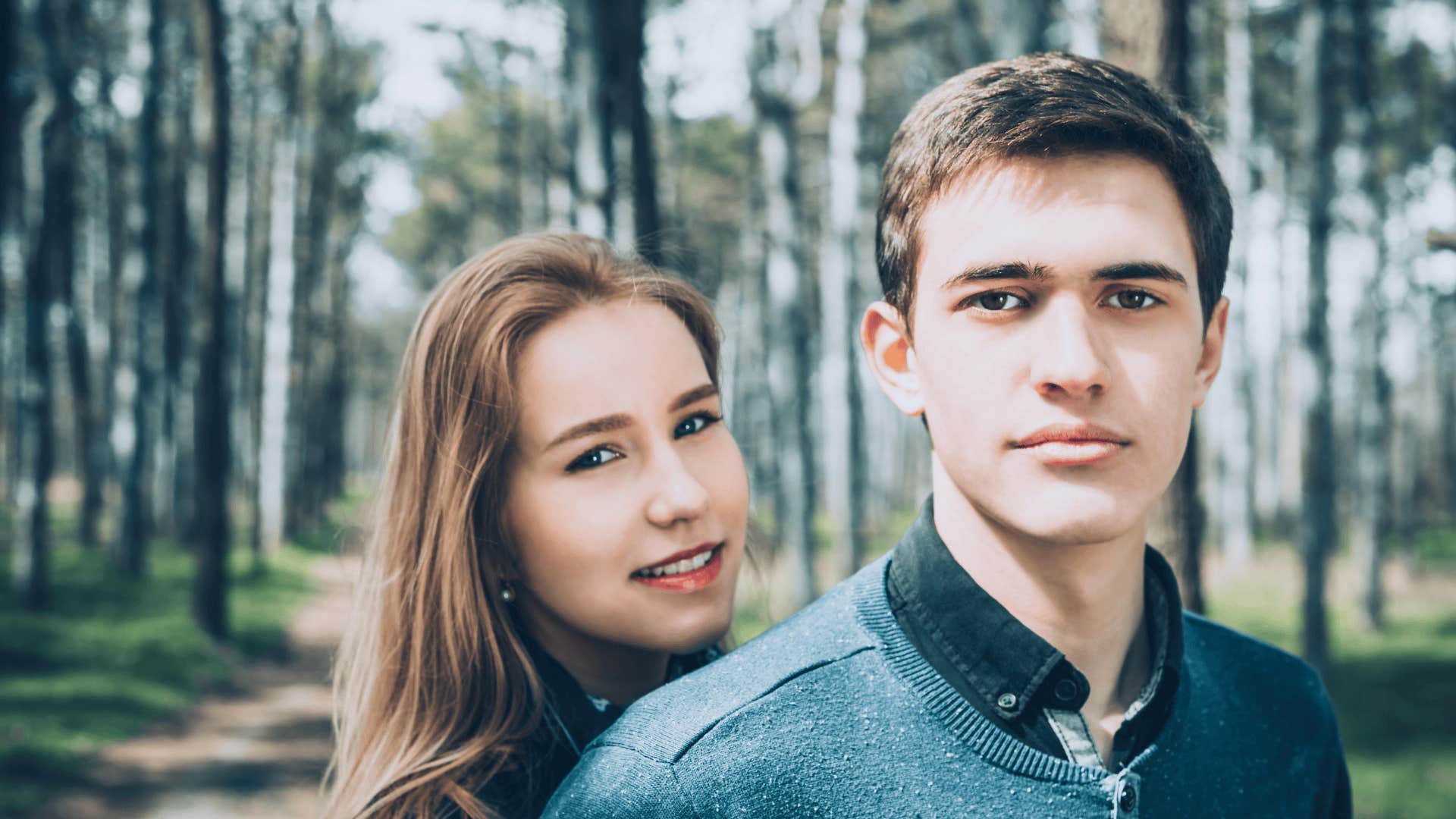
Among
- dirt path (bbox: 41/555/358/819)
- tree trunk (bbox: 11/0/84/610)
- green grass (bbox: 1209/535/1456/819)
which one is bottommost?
green grass (bbox: 1209/535/1456/819)

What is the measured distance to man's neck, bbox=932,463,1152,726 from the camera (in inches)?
61.4

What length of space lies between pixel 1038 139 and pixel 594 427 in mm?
1008

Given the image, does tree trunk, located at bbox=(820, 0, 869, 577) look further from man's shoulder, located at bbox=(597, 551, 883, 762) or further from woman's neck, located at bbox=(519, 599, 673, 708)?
man's shoulder, located at bbox=(597, 551, 883, 762)

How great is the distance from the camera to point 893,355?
1.76 meters

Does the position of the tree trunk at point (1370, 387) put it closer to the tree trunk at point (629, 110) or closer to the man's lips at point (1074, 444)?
the tree trunk at point (629, 110)

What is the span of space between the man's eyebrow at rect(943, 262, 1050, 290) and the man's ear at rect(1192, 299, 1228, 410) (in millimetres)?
373

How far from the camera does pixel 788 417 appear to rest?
41.9ft

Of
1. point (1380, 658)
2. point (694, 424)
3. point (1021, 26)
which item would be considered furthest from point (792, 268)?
point (694, 424)

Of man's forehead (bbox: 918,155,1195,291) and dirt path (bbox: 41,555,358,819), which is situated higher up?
man's forehead (bbox: 918,155,1195,291)

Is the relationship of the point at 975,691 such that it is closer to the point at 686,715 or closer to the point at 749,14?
the point at 686,715

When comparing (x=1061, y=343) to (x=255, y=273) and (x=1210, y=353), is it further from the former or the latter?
(x=255, y=273)

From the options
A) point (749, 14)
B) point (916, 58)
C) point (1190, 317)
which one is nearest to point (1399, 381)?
point (916, 58)

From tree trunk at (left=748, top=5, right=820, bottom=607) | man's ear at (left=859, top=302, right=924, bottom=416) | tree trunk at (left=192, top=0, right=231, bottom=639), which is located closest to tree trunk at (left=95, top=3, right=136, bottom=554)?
tree trunk at (left=192, top=0, right=231, bottom=639)

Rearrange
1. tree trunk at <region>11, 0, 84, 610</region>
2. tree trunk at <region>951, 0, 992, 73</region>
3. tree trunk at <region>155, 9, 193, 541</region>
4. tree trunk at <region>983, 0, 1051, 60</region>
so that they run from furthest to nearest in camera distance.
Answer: tree trunk at <region>155, 9, 193, 541</region>, tree trunk at <region>951, 0, 992, 73</region>, tree trunk at <region>11, 0, 84, 610</region>, tree trunk at <region>983, 0, 1051, 60</region>
